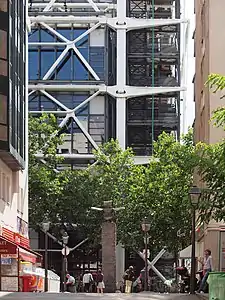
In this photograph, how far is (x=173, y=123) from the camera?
80062 millimetres

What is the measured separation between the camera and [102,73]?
78.7m

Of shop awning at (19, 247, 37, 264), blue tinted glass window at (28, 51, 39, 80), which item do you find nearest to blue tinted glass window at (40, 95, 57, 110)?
blue tinted glass window at (28, 51, 39, 80)

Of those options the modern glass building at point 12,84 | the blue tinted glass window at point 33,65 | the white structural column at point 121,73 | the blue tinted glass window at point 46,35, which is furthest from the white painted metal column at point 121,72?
the modern glass building at point 12,84

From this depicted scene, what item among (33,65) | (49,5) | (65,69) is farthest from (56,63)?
(49,5)

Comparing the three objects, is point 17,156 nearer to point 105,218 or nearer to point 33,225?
point 105,218

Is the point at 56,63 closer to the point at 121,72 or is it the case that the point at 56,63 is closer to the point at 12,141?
the point at 121,72

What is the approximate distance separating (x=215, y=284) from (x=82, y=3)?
6329 centimetres

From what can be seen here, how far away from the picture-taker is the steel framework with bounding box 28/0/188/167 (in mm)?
78438

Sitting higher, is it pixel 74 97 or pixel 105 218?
pixel 74 97

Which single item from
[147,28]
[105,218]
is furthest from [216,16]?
[147,28]

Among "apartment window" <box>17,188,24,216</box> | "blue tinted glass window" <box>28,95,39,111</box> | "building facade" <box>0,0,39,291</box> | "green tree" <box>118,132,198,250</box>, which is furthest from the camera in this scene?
"blue tinted glass window" <box>28,95,39,111</box>

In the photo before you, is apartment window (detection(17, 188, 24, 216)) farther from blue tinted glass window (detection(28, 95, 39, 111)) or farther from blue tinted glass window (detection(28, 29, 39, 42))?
blue tinted glass window (detection(28, 29, 39, 42))

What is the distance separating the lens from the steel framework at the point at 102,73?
78438 millimetres

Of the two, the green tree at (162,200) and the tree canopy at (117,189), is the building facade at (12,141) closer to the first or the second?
the green tree at (162,200)
